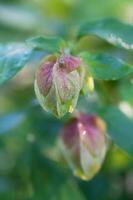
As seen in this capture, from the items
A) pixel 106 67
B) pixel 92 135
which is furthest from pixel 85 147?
pixel 106 67

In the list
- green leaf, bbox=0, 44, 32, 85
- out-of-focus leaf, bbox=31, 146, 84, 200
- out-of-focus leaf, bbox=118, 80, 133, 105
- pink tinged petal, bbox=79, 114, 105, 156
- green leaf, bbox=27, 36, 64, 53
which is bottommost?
out-of-focus leaf, bbox=31, 146, 84, 200

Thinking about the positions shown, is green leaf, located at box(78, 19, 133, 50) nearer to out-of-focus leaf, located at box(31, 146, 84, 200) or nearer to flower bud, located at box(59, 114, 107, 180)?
flower bud, located at box(59, 114, 107, 180)

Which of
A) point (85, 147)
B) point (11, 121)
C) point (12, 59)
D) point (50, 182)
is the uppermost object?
point (12, 59)

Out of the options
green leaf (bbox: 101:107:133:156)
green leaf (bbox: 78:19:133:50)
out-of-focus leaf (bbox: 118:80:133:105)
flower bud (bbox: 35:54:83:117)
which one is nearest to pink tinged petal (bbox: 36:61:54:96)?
flower bud (bbox: 35:54:83:117)

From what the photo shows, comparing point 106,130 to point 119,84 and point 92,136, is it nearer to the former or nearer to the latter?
point 92,136

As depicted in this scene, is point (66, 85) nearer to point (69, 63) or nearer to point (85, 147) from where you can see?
point (69, 63)

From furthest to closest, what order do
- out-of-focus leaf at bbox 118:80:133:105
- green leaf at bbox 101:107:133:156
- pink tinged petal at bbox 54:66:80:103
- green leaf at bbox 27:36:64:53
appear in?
out-of-focus leaf at bbox 118:80:133:105
green leaf at bbox 101:107:133:156
green leaf at bbox 27:36:64:53
pink tinged petal at bbox 54:66:80:103

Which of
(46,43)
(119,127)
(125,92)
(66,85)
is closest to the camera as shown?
(66,85)
